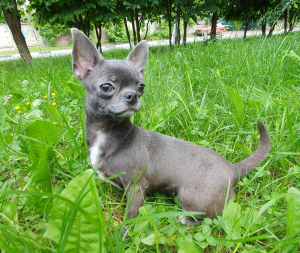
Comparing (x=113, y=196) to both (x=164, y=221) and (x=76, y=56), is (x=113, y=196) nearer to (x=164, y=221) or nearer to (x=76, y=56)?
(x=164, y=221)

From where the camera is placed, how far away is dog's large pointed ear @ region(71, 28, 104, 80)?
5.58ft

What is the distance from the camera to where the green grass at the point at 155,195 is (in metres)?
1.00

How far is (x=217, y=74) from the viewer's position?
2.95m

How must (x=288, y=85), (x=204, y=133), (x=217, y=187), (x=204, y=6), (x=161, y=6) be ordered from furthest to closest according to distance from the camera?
(x=161, y=6) → (x=204, y=6) → (x=288, y=85) → (x=204, y=133) → (x=217, y=187)

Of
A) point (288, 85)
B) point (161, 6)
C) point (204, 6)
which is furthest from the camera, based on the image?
point (161, 6)

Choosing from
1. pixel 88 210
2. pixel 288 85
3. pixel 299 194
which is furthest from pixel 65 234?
pixel 288 85

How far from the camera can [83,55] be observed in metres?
1.77

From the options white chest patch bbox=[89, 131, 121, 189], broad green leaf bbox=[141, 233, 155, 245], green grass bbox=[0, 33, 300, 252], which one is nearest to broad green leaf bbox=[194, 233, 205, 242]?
green grass bbox=[0, 33, 300, 252]

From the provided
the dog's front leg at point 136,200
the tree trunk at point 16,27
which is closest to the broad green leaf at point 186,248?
the dog's front leg at point 136,200

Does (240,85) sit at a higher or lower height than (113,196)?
higher

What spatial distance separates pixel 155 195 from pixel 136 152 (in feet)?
1.49

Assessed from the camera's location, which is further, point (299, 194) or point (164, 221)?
point (164, 221)

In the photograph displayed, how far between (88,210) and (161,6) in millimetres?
9934

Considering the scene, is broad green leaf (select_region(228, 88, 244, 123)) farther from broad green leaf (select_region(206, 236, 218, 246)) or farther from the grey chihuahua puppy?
broad green leaf (select_region(206, 236, 218, 246))
